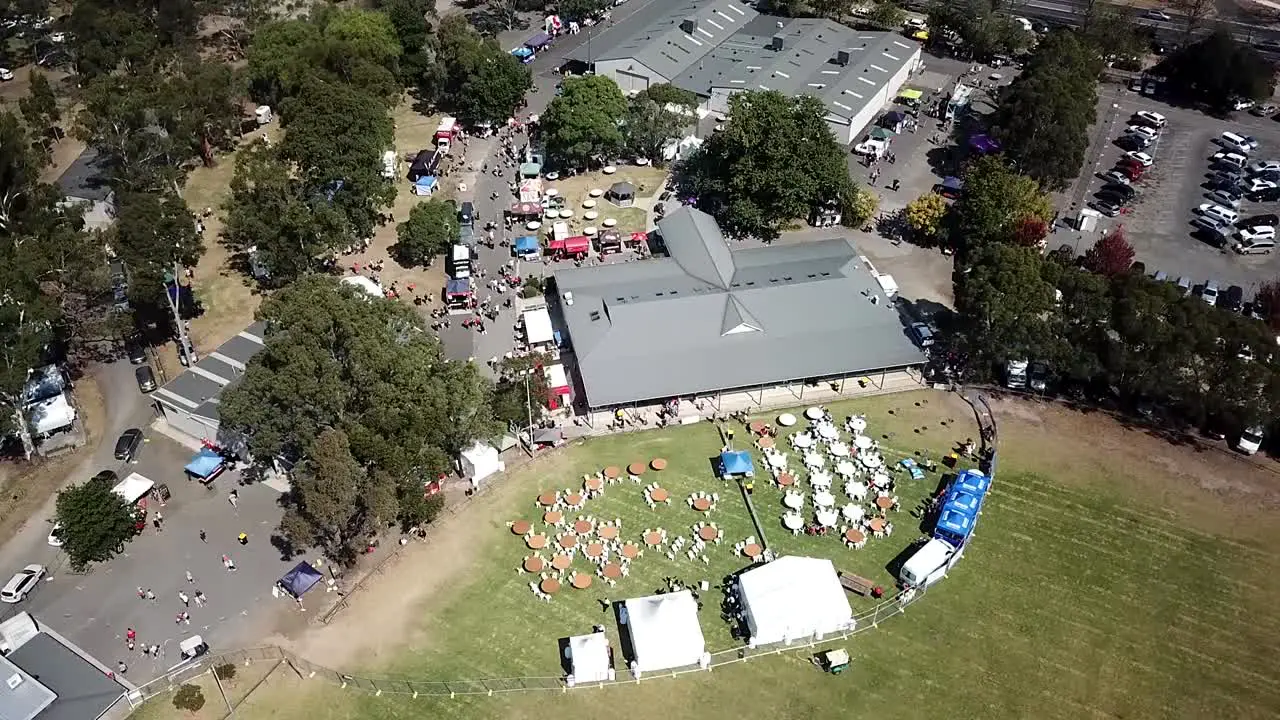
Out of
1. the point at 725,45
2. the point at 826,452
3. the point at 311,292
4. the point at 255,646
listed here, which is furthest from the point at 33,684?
the point at 725,45

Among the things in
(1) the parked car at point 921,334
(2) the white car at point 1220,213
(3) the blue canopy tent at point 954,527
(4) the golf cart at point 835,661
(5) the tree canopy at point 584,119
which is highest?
(5) the tree canopy at point 584,119

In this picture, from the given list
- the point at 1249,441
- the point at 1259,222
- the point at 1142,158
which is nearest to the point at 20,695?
the point at 1249,441

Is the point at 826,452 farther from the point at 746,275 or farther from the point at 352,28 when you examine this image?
the point at 352,28

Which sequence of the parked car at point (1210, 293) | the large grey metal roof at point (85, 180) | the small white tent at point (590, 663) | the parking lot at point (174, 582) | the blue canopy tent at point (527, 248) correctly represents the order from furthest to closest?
1. the large grey metal roof at point (85, 180)
2. the blue canopy tent at point (527, 248)
3. the parked car at point (1210, 293)
4. the parking lot at point (174, 582)
5. the small white tent at point (590, 663)

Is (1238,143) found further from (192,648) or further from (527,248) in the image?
(192,648)

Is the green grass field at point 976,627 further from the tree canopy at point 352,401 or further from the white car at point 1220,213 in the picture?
the white car at point 1220,213

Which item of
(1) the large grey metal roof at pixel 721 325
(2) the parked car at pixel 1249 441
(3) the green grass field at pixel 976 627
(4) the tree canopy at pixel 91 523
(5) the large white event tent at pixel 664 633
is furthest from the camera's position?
(1) the large grey metal roof at pixel 721 325

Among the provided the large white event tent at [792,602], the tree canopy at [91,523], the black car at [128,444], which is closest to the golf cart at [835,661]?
the large white event tent at [792,602]
